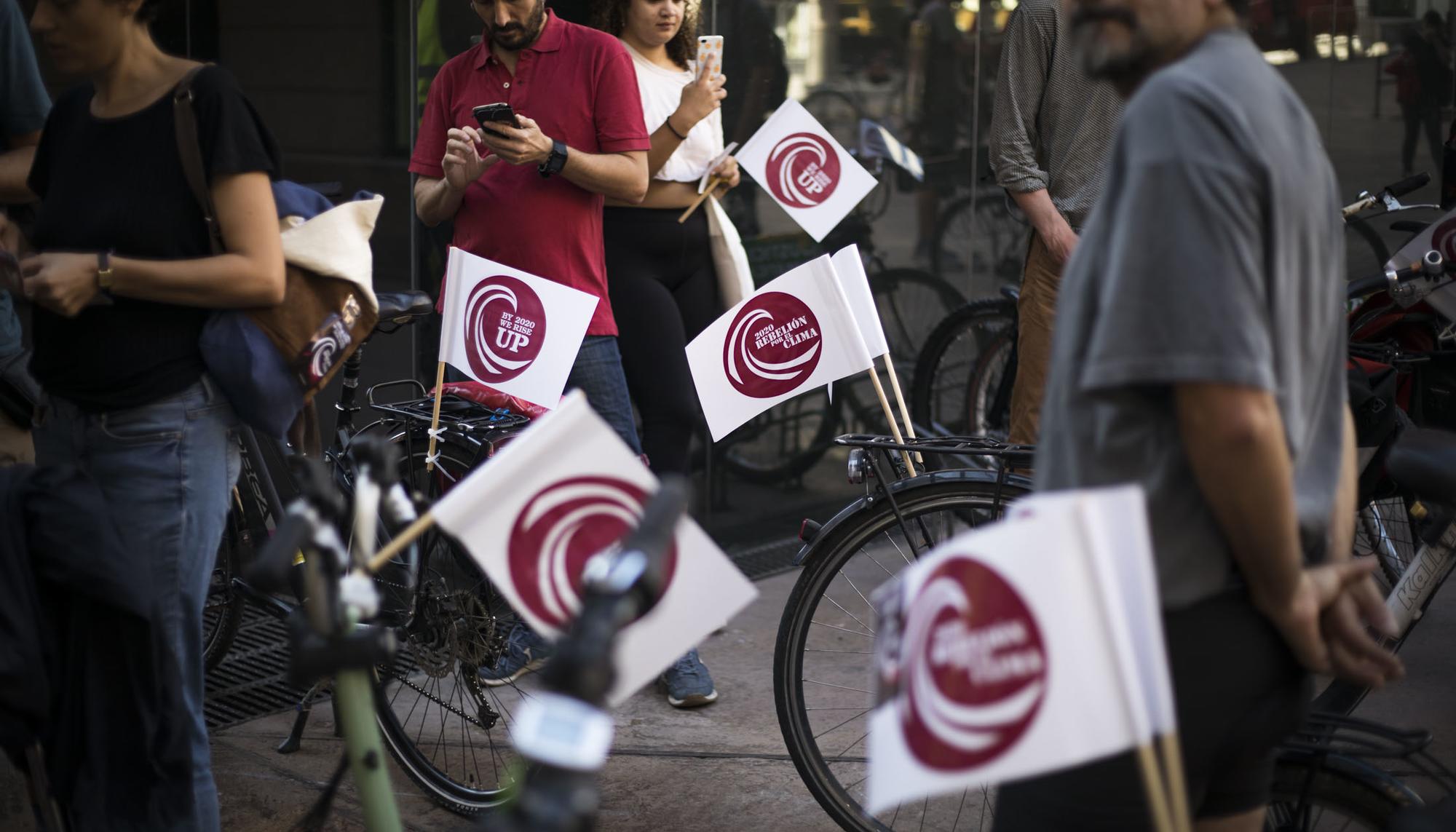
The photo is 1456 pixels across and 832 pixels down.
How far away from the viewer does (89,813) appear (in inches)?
113

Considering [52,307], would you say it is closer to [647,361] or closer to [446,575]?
[446,575]

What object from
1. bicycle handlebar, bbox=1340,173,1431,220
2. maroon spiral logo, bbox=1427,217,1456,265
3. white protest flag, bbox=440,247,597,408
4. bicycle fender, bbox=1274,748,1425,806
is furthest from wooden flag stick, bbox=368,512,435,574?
bicycle handlebar, bbox=1340,173,1431,220

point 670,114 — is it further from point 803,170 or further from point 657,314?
point 657,314

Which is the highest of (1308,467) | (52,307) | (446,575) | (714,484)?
(1308,467)

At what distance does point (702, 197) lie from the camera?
4.93 metres

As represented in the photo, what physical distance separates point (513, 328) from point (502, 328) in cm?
3

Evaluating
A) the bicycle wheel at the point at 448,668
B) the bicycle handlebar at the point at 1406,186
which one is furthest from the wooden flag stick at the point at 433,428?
the bicycle handlebar at the point at 1406,186

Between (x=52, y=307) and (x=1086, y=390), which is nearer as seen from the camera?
(x=1086, y=390)

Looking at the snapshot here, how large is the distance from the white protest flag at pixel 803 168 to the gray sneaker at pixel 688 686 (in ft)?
4.58

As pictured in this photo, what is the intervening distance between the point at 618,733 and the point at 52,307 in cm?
225

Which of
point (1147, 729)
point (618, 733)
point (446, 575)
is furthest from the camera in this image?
point (618, 733)

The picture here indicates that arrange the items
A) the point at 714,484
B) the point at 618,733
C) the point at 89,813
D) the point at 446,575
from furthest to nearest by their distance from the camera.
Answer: the point at 714,484, the point at 618,733, the point at 446,575, the point at 89,813

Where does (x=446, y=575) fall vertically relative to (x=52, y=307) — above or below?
below

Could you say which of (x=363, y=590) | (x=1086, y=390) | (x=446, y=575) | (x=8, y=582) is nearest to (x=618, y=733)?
(x=446, y=575)
